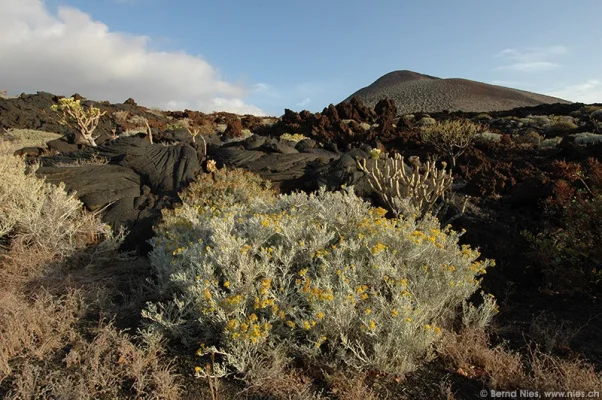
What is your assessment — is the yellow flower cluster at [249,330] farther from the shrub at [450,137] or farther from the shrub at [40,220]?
the shrub at [450,137]

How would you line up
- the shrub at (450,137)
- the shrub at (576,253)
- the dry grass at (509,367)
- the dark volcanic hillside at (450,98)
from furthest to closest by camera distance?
1. the dark volcanic hillside at (450,98)
2. the shrub at (450,137)
3. the shrub at (576,253)
4. the dry grass at (509,367)

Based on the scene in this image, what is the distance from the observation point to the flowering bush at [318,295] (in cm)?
281

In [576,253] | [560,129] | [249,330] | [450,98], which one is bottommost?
[249,330]

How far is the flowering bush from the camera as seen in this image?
9.21 feet

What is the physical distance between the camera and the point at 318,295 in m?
2.79

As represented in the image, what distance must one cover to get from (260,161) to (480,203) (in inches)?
199

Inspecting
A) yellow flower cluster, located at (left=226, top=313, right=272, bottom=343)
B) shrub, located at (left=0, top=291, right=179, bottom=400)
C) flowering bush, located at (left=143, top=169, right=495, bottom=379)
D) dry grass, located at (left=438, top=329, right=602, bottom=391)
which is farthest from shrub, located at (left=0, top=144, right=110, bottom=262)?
dry grass, located at (left=438, top=329, right=602, bottom=391)

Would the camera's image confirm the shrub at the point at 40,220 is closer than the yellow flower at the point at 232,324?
No

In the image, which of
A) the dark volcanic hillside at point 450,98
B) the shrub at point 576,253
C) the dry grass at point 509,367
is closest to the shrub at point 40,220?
the dry grass at point 509,367

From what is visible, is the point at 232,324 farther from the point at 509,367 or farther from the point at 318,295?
the point at 509,367

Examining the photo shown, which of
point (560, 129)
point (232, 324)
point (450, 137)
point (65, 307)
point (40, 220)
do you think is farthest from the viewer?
point (560, 129)

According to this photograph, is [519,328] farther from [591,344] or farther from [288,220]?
[288,220]

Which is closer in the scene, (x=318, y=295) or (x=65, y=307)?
(x=318, y=295)

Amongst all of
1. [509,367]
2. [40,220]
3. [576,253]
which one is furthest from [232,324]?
[40,220]
